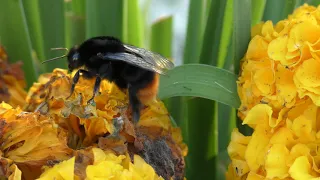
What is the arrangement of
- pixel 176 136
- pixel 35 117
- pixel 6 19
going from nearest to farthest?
pixel 35 117, pixel 176 136, pixel 6 19

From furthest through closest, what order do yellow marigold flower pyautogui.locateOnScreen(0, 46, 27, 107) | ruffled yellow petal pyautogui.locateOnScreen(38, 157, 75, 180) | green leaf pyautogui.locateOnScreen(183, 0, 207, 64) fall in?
1. green leaf pyautogui.locateOnScreen(183, 0, 207, 64)
2. yellow marigold flower pyautogui.locateOnScreen(0, 46, 27, 107)
3. ruffled yellow petal pyautogui.locateOnScreen(38, 157, 75, 180)

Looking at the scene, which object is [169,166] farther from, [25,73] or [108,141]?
[25,73]

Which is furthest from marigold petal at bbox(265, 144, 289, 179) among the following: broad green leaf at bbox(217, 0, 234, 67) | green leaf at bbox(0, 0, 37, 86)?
green leaf at bbox(0, 0, 37, 86)

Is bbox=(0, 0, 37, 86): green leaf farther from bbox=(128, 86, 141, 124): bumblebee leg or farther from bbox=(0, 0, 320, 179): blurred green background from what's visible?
bbox=(128, 86, 141, 124): bumblebee leg

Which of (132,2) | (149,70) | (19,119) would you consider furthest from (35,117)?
(132,2)

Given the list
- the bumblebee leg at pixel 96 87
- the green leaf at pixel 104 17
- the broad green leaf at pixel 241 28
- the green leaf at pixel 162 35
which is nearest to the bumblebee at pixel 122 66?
the bumblebee leg at pixel 96 87

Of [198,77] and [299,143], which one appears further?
[198,77]

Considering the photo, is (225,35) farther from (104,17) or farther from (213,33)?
(104,17)
